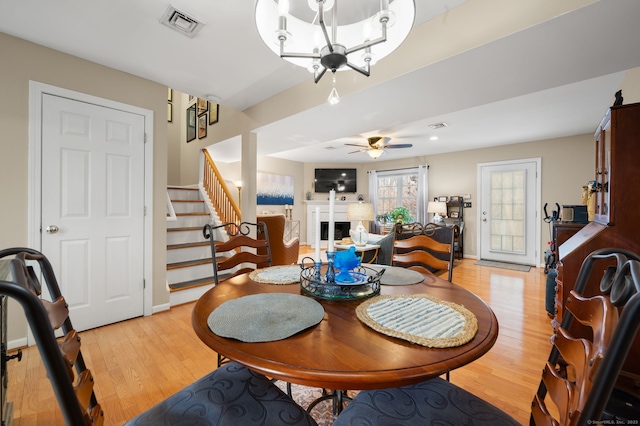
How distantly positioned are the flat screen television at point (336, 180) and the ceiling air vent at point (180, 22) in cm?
576

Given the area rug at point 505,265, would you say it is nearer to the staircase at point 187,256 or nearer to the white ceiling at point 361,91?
the white ceiling at point 361,91

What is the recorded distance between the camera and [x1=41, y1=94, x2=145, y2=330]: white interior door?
2344mm

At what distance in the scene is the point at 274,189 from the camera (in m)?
7.01

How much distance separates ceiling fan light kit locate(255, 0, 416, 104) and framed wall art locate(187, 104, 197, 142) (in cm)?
440

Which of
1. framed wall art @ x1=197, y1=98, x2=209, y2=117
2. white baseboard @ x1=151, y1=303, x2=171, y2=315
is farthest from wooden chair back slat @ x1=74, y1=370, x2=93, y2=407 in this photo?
framed wall art @ x1=197, y1=98, x2=209, y2=117

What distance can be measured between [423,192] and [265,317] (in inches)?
252

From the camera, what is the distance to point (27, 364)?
1.97 meters

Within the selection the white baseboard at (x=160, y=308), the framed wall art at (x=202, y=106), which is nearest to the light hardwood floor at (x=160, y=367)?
the white baseboard at (x=160, y=308)

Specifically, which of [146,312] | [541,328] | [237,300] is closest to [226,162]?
[146,312]

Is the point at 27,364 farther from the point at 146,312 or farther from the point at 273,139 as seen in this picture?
the point at 273,139

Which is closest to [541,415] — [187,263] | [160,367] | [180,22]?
[160,367]

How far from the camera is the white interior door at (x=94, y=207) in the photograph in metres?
2.34

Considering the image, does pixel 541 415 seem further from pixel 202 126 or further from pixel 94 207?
pixel 202 126

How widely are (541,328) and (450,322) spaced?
2.47 meters
